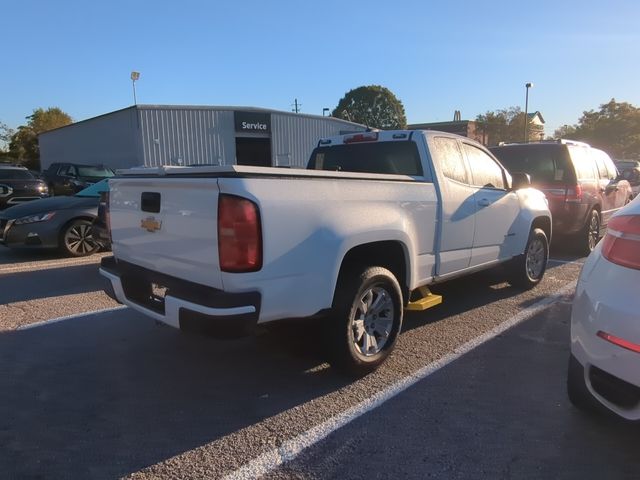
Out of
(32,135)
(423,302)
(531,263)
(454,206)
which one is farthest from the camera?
(32,135)

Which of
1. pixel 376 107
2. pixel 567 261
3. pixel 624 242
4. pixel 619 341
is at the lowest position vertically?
pixel 567 261

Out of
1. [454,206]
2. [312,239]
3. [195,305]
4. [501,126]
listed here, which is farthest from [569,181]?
[501,126]

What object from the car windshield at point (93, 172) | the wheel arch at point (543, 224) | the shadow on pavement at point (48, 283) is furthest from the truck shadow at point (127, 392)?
the car windshield at point (93, 172)

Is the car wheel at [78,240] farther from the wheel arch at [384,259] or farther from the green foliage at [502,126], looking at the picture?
the green foliage at [502,126]

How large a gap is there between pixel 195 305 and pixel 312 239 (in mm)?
829

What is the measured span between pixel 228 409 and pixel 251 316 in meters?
0.79

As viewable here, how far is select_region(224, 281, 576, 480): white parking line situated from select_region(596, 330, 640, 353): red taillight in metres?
1.50

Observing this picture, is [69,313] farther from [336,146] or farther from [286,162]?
[286,162]

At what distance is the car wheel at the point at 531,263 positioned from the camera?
6.00m

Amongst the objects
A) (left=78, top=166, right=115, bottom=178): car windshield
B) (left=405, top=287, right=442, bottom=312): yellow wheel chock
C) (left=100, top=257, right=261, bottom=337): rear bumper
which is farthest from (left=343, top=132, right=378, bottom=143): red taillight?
(left=78, top=166, right=115, bottom=178): car windshield

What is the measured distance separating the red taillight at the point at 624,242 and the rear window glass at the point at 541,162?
6041 millimetres

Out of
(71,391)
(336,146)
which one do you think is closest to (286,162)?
(336,146)

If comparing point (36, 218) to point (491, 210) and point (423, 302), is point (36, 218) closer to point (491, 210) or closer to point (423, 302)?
point (423, 302)

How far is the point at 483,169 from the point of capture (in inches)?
211
